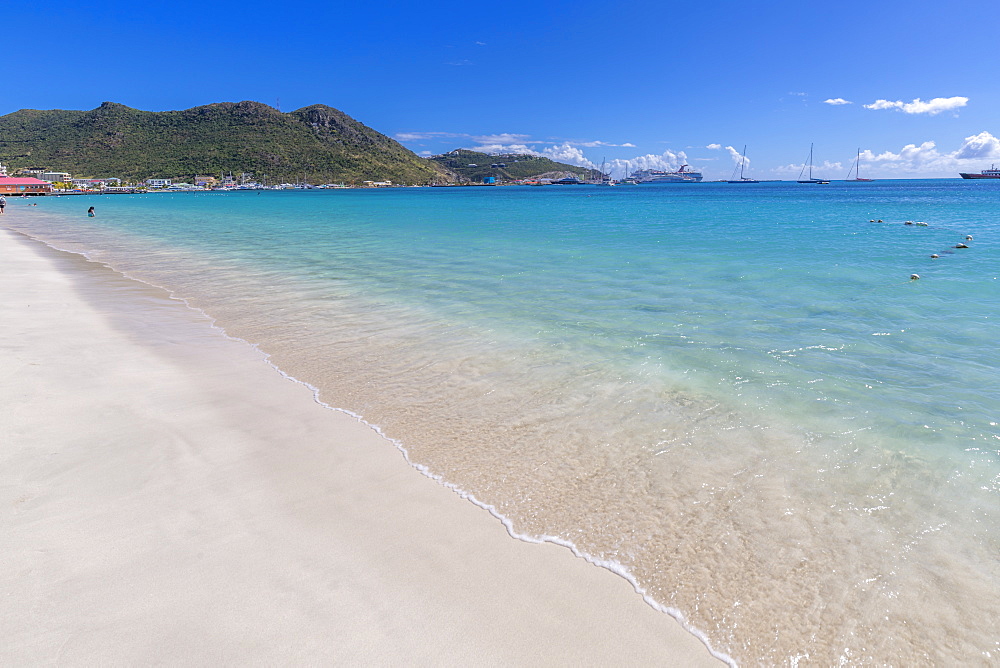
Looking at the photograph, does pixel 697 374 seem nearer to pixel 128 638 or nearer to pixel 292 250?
pixel 128 638

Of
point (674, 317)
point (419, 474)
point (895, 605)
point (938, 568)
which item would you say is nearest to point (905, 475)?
point (938, 568)


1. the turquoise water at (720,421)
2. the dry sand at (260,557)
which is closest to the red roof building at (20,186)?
the turquoise water at (720,421)

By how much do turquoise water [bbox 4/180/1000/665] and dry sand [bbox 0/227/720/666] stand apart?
1.35 ft

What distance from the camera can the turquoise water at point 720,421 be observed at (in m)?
3.75

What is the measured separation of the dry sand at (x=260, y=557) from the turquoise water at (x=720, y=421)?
0.41 meters

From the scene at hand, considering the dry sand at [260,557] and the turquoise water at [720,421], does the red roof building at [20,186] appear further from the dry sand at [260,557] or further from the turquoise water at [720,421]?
the dry sand at [260,557]

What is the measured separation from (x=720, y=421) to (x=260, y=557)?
205 inches

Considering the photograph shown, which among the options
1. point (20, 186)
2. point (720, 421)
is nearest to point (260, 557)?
point (720, 421)

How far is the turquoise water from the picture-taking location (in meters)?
3.75

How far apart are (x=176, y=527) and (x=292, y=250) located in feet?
75.7

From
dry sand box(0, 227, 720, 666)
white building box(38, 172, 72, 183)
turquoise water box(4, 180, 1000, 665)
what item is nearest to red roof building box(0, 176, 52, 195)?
white building box(38, 172, 72, 183)

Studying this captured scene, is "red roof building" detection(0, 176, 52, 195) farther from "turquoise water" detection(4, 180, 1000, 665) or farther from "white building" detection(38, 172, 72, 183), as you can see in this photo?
"turquoise water" detection(4, 180, 1000, 665)

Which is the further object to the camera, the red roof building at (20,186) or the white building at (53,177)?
the white building at (53,177)

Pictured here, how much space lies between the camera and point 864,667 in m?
3.20
